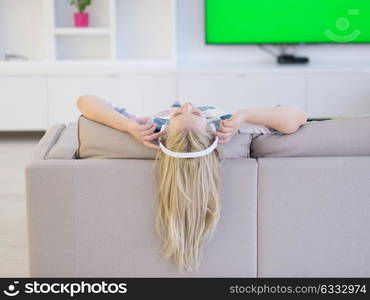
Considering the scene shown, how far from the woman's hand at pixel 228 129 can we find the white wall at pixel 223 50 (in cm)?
350

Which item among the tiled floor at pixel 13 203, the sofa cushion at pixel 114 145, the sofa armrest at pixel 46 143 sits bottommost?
the tiled floor at pixel 13 203

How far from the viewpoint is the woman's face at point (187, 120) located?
7.93 feet

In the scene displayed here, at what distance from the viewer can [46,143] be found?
9.14 feet

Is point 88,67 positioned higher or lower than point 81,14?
lower

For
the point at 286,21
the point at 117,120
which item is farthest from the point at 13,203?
the point at 286,21

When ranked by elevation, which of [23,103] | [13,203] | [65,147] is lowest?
[13,203]

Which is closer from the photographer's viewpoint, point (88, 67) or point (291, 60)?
point (88, 67)

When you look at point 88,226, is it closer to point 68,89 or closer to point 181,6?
point 68,89

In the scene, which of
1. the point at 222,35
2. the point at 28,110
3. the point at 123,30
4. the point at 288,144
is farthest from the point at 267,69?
the point at 288,144

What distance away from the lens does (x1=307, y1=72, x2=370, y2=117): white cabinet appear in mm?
5598

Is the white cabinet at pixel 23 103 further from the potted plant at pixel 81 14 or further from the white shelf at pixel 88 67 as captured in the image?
the potted plant at pixel 81 14

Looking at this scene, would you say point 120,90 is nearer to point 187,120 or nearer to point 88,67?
point 88,67

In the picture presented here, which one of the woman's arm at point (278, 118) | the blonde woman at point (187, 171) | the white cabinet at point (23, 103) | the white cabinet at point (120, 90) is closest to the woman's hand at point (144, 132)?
the blonde woman at point (187, 171)

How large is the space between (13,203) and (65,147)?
5.21 ft
